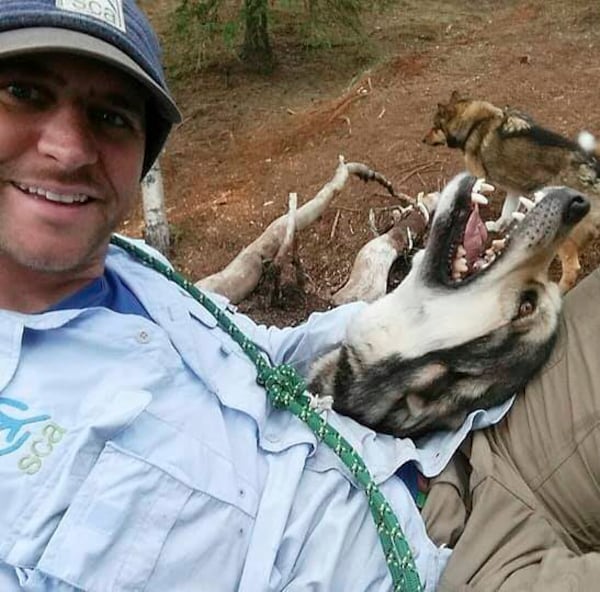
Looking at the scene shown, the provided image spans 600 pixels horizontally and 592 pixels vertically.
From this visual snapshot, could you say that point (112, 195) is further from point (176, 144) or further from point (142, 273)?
point (176, 144)

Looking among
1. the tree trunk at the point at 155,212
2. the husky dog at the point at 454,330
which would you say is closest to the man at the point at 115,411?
the husky dog at the point at 454,330

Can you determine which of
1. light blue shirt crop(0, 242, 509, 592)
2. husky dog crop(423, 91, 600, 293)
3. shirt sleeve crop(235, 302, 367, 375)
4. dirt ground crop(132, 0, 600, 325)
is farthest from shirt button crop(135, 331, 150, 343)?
husky dog crop(423, 91, 600, 293)

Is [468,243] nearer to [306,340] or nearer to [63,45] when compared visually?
[306,340]

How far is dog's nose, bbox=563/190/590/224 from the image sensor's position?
8.57 feet

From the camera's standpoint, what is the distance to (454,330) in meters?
2.50

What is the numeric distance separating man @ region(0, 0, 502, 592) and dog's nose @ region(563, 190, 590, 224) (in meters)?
1.02

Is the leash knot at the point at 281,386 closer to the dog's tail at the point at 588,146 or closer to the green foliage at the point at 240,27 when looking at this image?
the dog's tail at the point at 588,146

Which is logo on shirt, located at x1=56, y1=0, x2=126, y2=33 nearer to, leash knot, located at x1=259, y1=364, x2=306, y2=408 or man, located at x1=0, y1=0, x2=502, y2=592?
man, located at x1=0, y1=0, x2=502, y2=592

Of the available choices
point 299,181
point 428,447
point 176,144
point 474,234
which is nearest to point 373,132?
point 299,181

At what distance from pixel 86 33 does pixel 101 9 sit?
0.26 ft

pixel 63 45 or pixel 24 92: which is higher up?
pixel 63 45

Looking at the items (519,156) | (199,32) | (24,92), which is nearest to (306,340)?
(24,92)

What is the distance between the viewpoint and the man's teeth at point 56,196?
1.83 metres

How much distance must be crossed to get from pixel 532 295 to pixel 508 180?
4261mm
